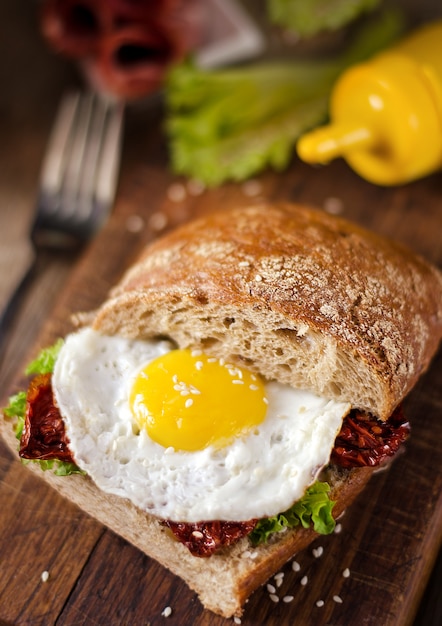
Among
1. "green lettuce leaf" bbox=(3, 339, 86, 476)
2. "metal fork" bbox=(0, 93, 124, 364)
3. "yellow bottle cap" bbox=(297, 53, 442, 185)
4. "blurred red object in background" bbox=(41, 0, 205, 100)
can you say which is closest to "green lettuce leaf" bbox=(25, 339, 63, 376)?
"green lettuce leaf" bbox=(3, 339, 86, 476)

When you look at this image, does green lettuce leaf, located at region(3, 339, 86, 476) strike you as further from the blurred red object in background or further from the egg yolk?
the blurred red object in background

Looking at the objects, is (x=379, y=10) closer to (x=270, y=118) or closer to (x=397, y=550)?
(x=270, y=118)

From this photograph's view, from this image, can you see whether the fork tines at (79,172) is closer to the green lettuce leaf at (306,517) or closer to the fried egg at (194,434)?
the fried egg at (194,434)

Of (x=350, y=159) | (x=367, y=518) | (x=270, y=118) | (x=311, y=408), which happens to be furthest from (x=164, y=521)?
(x=270, y=118)

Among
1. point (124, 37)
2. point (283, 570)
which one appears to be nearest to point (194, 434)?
point (283, 570)

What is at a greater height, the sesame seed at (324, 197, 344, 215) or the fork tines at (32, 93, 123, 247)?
the fork tines at (32, 93, 123, 247)

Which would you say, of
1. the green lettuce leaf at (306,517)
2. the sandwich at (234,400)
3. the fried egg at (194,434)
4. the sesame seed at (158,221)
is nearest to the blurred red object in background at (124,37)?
the sesame seed at (158,221)
